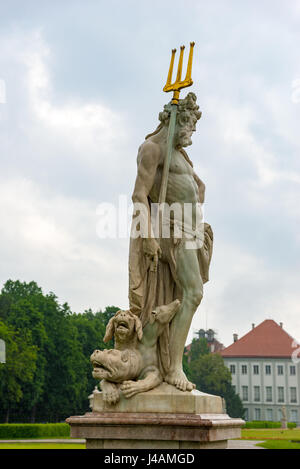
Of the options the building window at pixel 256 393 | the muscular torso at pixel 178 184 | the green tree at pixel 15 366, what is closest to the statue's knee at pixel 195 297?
the muscular torso at pixel 178 184

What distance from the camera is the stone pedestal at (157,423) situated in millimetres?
6414

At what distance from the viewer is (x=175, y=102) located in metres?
7.71

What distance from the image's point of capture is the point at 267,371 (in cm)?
8894

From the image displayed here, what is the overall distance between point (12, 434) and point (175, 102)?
26101mm

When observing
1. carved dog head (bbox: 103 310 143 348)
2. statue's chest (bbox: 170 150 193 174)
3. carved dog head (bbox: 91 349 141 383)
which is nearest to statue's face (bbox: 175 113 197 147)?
statue's chest (bbox: 170 150 193 174)

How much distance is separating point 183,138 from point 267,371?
280ft

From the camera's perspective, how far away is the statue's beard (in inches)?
303

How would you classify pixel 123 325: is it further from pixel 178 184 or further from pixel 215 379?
pixel 215 379

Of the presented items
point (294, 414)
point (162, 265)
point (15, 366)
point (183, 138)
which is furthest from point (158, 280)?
point (294, 414)

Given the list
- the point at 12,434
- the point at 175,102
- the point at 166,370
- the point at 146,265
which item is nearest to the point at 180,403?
the point at 166,370

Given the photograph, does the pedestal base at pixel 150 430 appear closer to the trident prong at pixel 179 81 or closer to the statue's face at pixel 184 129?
the statue's face at pixel 184 129

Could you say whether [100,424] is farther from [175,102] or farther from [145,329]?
[175,102]

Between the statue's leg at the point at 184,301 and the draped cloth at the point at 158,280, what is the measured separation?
3.0 inches

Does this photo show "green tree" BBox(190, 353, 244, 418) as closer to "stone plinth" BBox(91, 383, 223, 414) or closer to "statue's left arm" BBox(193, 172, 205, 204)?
"statue's left arm" BBox(193, 172, 205, 204)
